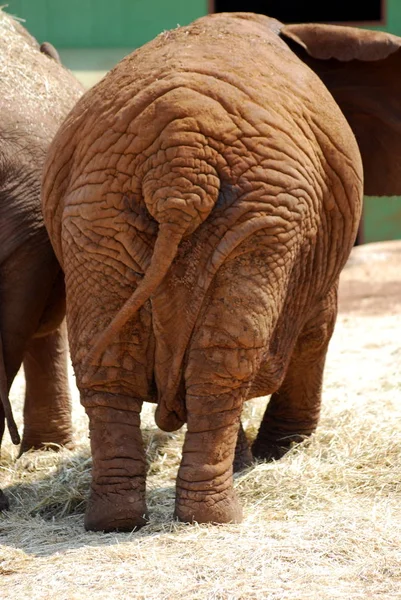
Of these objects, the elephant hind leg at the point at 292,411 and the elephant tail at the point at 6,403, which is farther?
the elephant hind leg at the point at 292,411

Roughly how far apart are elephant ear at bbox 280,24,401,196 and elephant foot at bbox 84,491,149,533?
1914 millimetres

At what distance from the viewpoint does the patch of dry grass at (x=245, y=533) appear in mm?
3188

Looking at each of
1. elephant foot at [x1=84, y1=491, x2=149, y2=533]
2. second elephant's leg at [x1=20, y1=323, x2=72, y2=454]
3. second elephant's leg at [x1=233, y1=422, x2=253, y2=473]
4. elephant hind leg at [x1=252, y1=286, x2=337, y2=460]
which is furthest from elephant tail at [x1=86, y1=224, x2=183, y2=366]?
second elephant's leg at [x1=20, y1=323, x2=72, y2=454]

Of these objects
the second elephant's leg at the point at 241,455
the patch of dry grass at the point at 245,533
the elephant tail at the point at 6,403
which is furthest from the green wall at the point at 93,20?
the elephant tail at the point at 6,403

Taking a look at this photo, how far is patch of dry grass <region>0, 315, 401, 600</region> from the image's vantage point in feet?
10.5

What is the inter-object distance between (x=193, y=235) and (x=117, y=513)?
3.25 feet

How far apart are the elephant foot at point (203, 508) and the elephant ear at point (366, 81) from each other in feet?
6.09

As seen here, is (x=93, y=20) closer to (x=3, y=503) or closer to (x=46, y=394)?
(x=46, y=394)

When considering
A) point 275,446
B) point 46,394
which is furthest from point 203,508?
point 46,394

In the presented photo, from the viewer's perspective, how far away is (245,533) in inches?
143

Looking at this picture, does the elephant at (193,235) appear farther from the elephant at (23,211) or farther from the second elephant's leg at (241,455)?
the second elephant's leg at (241,455)

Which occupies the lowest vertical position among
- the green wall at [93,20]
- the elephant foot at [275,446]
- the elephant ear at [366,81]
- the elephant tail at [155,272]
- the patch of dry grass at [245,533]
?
the patch of dry grass at [245,533]

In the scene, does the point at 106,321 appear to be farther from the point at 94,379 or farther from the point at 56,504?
Result: the point at 56,504

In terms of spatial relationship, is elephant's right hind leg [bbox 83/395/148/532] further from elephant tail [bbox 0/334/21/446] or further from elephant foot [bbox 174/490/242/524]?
elephant tail [bbox 0/334/21/446]
